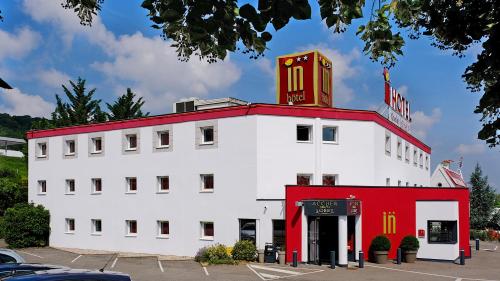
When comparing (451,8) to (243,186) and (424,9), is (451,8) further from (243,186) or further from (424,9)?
(243,186)

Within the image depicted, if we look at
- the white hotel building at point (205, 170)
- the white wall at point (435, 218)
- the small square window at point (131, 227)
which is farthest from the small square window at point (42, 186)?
the white wall at point (435, 218)

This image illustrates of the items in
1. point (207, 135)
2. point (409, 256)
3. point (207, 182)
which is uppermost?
point (207, 135)

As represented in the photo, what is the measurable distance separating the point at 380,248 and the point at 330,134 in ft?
24.9

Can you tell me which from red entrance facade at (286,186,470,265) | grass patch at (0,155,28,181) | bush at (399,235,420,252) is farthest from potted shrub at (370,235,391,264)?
grass patch at (0,155,28,181)

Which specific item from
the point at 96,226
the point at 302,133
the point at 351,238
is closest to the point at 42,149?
the point at 96,226

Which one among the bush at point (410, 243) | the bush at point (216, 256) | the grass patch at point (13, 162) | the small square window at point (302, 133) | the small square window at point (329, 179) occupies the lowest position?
the bush at point (216, 256)

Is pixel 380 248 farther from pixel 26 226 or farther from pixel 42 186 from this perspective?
pixel 42 186

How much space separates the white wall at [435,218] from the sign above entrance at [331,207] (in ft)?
16.9

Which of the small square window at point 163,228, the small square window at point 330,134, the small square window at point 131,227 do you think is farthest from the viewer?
the small square window at point 131,227

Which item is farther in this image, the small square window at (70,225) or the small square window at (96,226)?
the small square window at (70,225)

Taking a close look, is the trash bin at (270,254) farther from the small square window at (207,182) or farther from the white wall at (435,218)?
the white wall at (435,218)

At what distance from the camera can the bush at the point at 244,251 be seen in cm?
2955

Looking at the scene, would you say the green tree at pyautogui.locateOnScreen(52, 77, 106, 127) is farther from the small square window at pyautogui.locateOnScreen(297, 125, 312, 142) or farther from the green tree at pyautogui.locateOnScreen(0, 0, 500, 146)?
the green tree at pyautogui.locateOnScreen(0, 0, 500, 146)

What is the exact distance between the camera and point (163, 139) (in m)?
35.8
